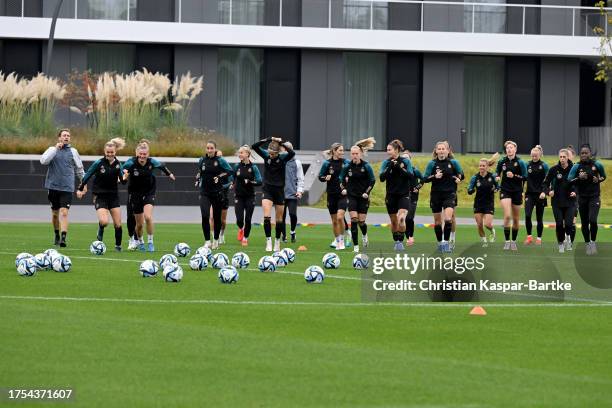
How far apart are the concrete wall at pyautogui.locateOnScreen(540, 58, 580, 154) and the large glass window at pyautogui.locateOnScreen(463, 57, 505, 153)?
179 cm

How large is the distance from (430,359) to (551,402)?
6.28 feet

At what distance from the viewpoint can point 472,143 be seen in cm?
5731

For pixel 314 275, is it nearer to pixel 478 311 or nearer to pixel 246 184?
pixel 478 311

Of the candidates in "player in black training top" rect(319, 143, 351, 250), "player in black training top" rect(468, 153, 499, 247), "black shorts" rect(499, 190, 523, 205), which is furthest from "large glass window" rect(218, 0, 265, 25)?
"black shorts" rect(499, 190, 523, 205)

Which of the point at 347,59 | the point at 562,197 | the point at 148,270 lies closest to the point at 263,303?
the point at 148,270

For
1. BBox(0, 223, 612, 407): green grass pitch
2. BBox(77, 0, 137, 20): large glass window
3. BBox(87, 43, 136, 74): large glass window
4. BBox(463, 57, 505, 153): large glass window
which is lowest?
BBox(0, 223, 612, 407): green grass pitch

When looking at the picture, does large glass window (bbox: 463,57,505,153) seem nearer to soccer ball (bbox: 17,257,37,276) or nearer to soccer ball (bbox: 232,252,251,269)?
soccer ball (bbox: 232,252,251,269)

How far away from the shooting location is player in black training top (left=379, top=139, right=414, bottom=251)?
77.5 feet

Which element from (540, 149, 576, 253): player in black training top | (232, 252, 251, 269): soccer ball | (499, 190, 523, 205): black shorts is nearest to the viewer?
(232, 252, 251, 269): soccer ball

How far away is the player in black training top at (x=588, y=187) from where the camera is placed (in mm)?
23734

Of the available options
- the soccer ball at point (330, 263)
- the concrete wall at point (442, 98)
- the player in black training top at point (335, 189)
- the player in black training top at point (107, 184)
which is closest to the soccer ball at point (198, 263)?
the soccer ball at point (330, 263)

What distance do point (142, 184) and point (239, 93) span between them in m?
31.5

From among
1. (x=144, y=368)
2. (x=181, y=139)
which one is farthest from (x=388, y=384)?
(x=181, y=139)

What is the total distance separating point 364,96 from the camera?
183ft
